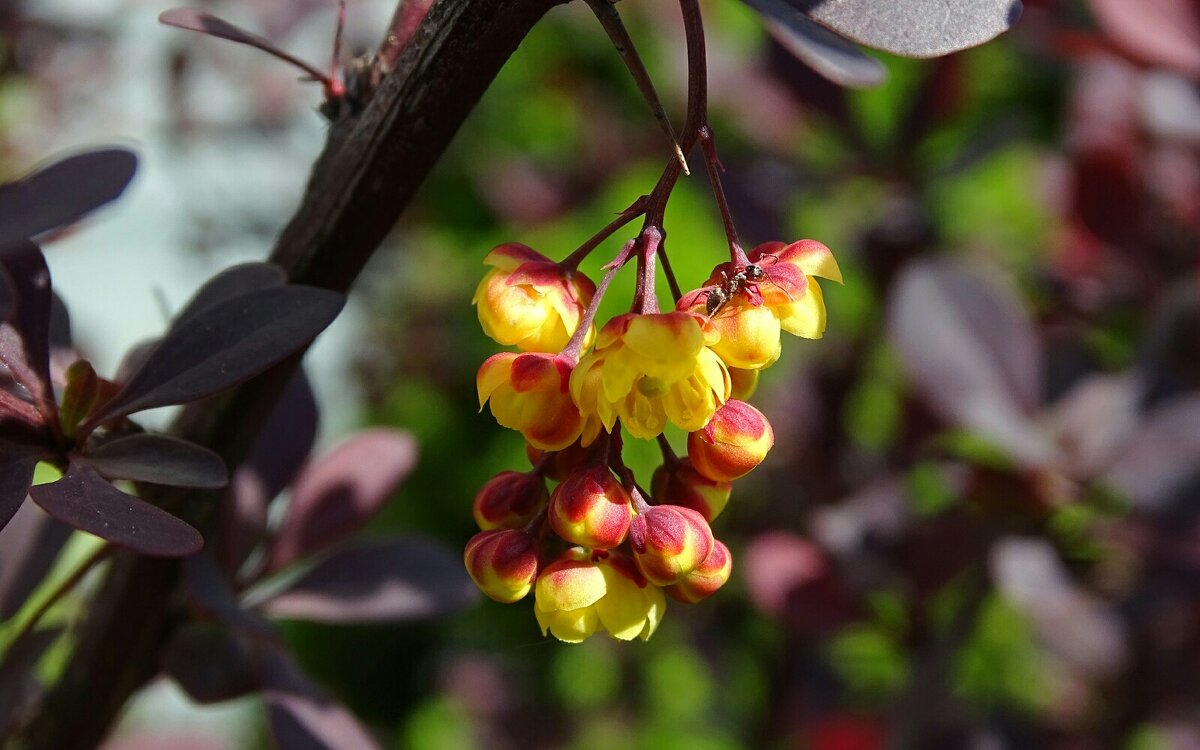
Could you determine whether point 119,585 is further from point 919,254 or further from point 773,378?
point 773,378

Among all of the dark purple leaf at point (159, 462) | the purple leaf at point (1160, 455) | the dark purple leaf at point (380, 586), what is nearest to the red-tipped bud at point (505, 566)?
the dark purple leaf at point (159, 462)

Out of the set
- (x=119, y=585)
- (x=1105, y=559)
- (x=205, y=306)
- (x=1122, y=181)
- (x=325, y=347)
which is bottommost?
(x=325, y=347)

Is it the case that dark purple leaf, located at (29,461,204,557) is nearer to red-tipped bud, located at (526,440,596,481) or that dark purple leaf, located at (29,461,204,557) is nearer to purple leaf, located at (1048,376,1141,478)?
red-tipped bud, located at (526,440,596,481)

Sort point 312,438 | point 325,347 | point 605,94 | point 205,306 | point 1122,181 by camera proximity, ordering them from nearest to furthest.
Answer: point 205,306, point 312,438, point 1122,181, point 605,94, point 325,347

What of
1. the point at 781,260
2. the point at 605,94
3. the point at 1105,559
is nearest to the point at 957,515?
the point at 1105,559

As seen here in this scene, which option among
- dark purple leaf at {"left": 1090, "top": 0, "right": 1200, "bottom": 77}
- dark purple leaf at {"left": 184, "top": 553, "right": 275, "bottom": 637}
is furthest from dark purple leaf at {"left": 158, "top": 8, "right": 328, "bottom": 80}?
dark purple leaf at {"left": 1090, "top": 0, "right": 1200, "bottom": 77}
